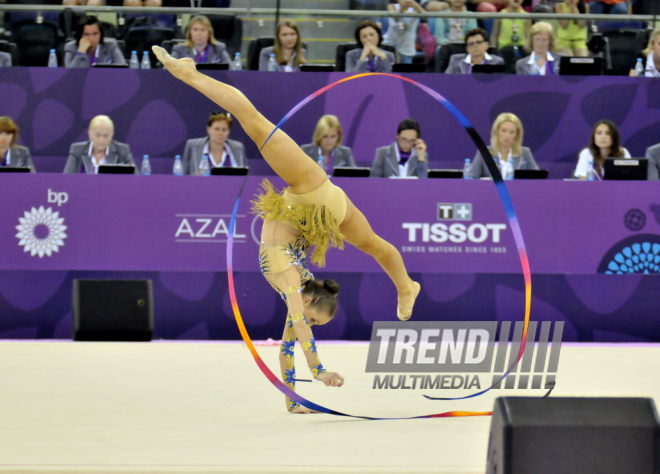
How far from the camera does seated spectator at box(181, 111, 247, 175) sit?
273 inches

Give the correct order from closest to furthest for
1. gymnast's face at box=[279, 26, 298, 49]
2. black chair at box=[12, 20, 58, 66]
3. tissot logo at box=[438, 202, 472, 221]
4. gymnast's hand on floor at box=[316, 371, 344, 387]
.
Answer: gymnast's hand on floor at box=[316, 371, 344, 387], tissot logo at box=[438, 202, 472, 221], gymnast's face at box=[279, 26, 298, 49], black chair at box=[12, 20, 58, 66]

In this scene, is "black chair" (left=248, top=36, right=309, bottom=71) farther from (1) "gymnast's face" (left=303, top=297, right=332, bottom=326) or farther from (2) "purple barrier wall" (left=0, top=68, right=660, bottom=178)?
(1) "gymnast's face" (left=303, top=297, right=332, bottom=326)

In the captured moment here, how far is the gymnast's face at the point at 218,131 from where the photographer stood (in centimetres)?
692

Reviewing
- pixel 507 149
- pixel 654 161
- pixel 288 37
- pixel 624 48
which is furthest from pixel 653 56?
pixel 288 37

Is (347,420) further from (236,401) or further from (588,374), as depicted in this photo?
(588,374)

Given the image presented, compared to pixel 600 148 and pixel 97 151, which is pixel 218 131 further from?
pixel 600 148

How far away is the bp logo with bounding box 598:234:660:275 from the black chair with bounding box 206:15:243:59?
4020mm

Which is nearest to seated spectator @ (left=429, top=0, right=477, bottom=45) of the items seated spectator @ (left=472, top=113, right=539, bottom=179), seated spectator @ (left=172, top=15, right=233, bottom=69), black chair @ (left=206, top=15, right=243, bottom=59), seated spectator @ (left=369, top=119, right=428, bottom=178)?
seated spectator @ (left=472, top=113, right=539, bottom=179)

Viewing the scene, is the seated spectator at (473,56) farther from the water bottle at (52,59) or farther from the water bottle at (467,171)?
the water bottle at (52,59)

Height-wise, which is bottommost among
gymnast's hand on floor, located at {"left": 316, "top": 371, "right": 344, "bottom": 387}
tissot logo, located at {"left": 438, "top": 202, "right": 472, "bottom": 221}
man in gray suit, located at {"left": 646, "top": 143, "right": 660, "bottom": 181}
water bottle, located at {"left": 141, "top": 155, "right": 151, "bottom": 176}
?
gymnast's hand on floor, located at {"left": 316, "top": 371, "right": 344, "bottom": 387}

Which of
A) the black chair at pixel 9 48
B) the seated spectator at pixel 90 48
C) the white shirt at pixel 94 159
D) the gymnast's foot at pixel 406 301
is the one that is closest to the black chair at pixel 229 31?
the seated spectator at pixel 90 48

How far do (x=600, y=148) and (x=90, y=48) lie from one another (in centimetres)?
485

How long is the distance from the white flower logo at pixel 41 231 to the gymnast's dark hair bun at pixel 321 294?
3257 millimetres

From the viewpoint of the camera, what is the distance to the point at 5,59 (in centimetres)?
768
